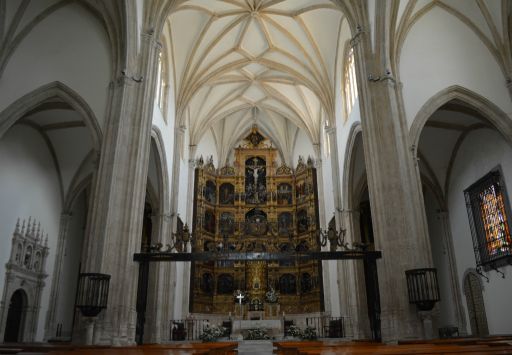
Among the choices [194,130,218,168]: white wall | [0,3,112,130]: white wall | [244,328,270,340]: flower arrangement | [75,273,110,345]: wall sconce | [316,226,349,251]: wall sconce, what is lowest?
[244,328,270,340]: flower arrangement

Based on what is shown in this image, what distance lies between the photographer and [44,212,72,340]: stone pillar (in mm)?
17408

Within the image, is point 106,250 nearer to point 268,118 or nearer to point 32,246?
point 32,246

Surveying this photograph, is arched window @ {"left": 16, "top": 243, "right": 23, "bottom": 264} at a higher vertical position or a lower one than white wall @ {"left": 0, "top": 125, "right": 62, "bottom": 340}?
lower

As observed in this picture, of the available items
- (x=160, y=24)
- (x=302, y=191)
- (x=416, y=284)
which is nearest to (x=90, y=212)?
(x=160, y=24)

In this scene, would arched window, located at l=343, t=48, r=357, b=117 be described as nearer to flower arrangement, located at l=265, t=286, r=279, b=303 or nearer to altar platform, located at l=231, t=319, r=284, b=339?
altar platform, located at l=231, t=319, r=284, b=339

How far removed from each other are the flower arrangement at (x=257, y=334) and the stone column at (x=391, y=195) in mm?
9820

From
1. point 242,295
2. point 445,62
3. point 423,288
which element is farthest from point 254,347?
→ point 445,62

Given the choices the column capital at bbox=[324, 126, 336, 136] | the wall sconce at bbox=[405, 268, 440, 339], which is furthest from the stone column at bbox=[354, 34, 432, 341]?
the column capital at bbox=[324, 126, 336, 136]

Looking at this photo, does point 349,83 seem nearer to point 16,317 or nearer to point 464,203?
point 464,203

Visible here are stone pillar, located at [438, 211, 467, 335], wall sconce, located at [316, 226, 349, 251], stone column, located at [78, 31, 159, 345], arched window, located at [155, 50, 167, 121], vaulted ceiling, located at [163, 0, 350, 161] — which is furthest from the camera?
vaulted ceiling, located at [163, 0, 350, 161]

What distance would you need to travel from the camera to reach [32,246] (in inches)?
658

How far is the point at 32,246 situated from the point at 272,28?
13591 millimetres

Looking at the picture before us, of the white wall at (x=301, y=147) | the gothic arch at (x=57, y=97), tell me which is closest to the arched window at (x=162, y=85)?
the gothic arch at (x=57, y=97)

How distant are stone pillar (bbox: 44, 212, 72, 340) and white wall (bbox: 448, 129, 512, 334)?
16.1 meters
